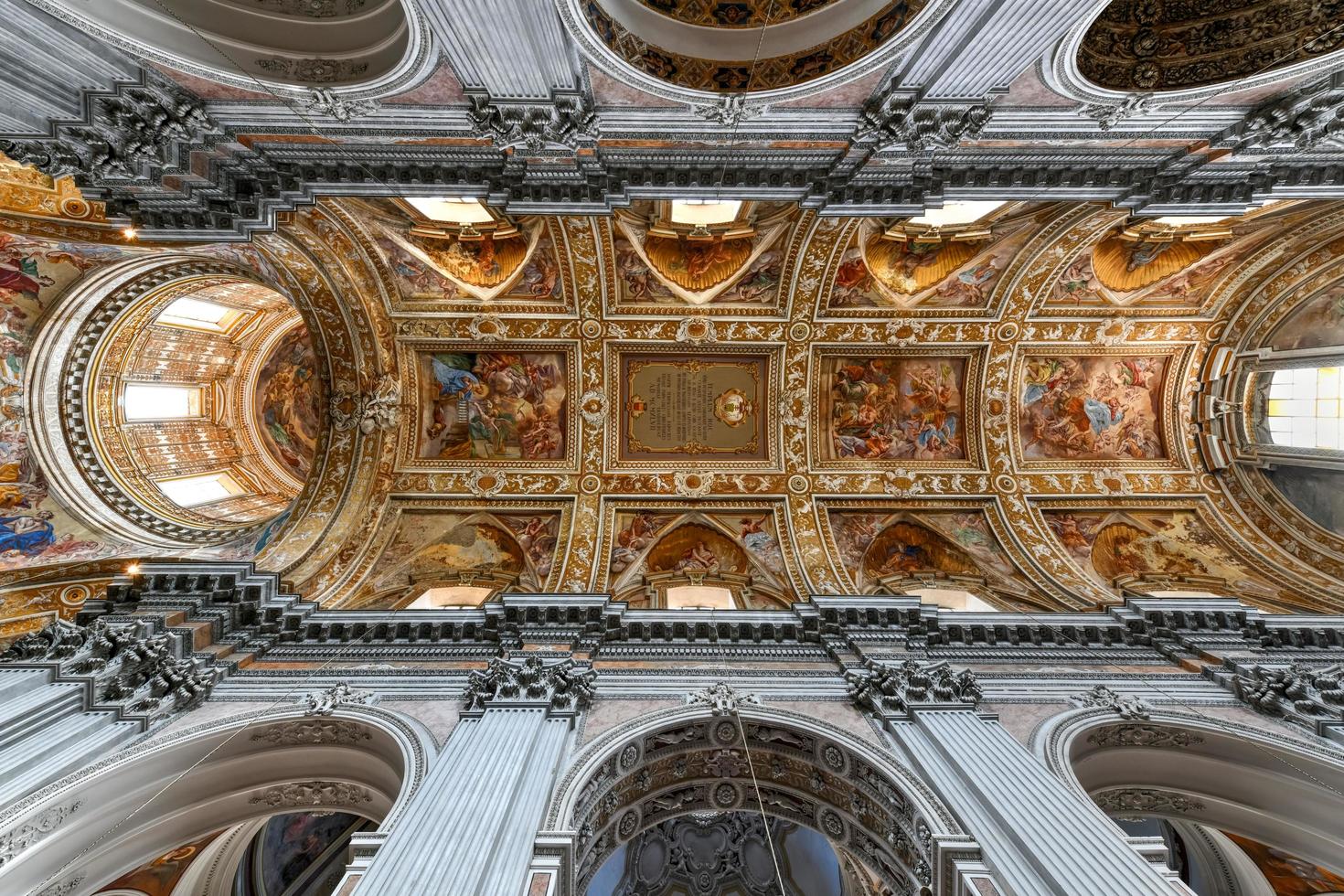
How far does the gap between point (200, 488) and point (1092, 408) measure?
73.6 ft

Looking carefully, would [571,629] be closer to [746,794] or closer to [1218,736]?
[746,794]

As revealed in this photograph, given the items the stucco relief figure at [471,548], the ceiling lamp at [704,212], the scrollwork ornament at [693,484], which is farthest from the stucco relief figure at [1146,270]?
the stucco relief figure at [471,548]

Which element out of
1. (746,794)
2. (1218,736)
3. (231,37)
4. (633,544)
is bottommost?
(746,794)

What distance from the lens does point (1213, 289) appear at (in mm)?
13117

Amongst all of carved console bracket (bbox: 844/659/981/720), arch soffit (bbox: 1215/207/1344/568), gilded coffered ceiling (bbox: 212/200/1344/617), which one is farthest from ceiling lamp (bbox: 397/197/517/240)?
arch soffit (bbox: 1215/207/1344/568)

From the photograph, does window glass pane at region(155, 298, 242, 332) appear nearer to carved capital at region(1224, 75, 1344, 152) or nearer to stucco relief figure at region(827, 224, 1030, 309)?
stucco relief figure at region(827, 224, 1030, 309)

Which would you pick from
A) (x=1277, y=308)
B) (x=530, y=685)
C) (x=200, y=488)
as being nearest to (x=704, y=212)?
(x=530, y=685)

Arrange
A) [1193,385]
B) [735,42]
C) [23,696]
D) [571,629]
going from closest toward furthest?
[23,696]
[735,42]
[571,629]
[1193,385]

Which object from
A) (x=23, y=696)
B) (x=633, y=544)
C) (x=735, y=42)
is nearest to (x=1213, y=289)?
(x=735, y=42)

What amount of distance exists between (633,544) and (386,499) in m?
5.74

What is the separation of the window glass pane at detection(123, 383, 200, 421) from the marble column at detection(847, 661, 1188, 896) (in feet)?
54.3

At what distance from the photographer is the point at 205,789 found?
782 cm

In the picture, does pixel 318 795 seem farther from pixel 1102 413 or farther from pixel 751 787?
pixel 1102 413

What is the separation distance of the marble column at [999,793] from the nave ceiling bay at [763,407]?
3.80 m
